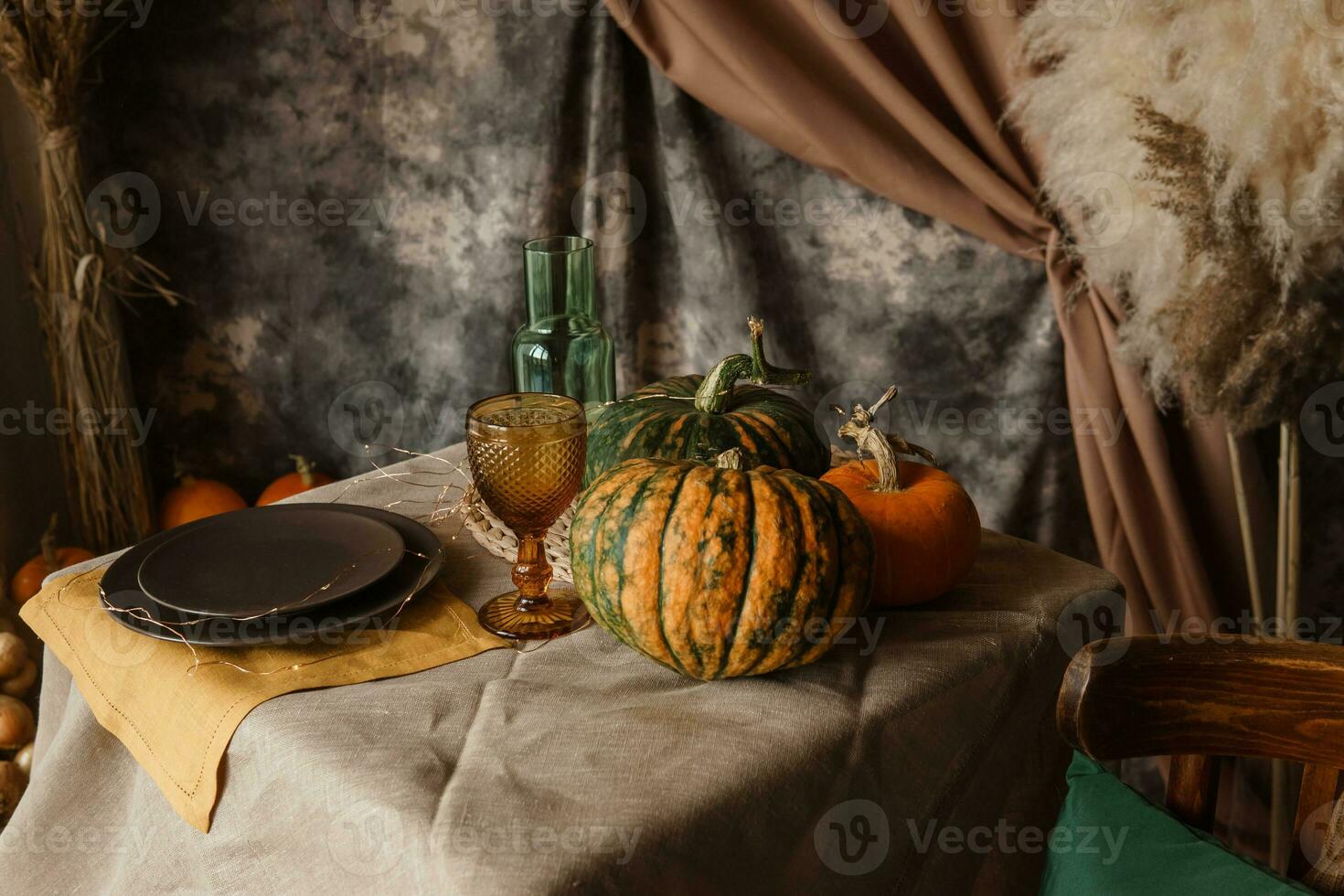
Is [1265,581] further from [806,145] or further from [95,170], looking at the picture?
[95,170]

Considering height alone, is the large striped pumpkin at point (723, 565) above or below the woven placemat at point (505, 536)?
above

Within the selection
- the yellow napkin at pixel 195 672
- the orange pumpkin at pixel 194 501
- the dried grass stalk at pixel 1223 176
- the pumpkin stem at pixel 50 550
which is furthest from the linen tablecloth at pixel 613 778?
the orange pumpkin at pixel 194 501

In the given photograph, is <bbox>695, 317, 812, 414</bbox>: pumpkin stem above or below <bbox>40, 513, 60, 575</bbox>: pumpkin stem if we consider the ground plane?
above

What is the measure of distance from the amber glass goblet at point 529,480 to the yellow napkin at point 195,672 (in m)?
0.05

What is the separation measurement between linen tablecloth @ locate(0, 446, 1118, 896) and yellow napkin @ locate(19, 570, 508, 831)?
2 cm

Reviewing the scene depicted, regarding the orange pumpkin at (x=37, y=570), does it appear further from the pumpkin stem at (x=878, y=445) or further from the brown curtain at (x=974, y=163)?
the pumpkin stem at (x=878, y=445)

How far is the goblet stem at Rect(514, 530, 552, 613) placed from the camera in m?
1.11

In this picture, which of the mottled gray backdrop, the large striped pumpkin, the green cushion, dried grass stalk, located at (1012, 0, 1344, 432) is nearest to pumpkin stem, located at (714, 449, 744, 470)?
the large striped pumpkin

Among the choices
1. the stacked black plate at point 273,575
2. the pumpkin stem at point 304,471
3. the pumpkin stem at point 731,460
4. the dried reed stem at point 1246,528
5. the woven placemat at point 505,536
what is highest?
the pumpkin stem at point 731,460

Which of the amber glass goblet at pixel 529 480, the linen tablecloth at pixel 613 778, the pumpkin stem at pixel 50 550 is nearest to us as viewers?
the linen tablecloth at pixel 613 778

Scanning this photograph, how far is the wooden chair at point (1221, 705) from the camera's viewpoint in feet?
2.90

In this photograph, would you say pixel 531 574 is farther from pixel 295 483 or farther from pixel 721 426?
pixel 295 483

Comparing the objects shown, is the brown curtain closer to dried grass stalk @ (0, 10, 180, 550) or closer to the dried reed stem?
the dried reed stem

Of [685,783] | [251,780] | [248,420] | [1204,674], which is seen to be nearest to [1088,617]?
[1204,674]
